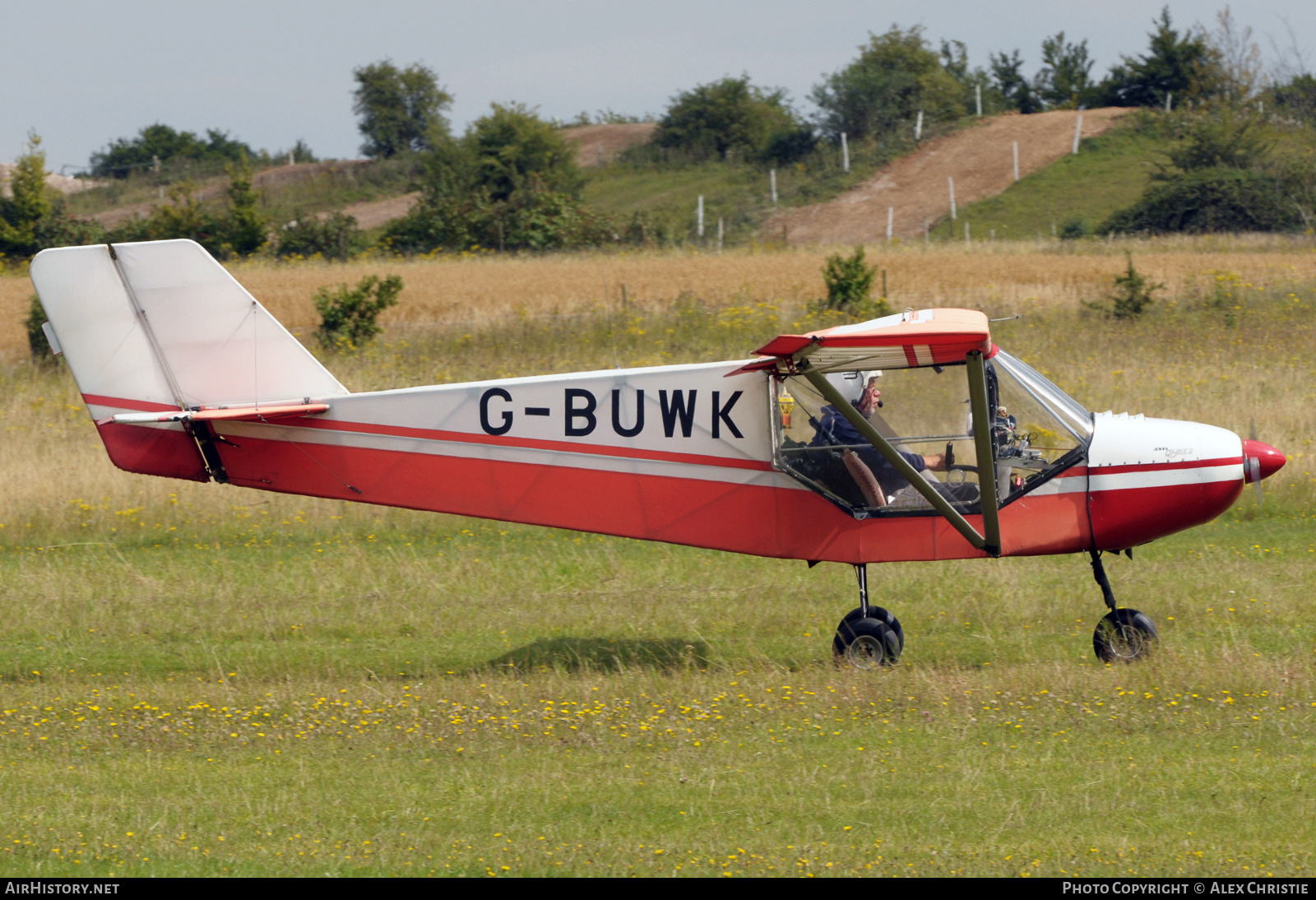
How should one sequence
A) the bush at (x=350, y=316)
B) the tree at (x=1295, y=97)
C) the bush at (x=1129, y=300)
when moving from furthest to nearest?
1. the tree at (x=1295, y=97)
2. the bush at (x=1129, y=300)
3. the bush at (x=350, y=316)

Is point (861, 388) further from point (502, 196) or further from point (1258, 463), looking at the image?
point (502, 196)

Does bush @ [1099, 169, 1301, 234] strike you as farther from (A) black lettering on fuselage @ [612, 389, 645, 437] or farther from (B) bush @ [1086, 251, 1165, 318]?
(A) black lettering on fuselage @ [612, 389, 645, 437]

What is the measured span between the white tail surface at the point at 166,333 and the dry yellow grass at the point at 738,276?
1466cm

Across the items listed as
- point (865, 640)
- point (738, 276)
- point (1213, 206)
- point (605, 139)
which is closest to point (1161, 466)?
point (865, 640)

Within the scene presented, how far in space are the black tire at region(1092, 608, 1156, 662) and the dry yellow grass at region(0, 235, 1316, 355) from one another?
15.5m

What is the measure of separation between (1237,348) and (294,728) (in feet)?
55.7

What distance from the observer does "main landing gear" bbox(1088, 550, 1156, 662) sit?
7.69 metres

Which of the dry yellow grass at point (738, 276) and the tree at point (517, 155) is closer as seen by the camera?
the dry yellow grass at point (738, 276)

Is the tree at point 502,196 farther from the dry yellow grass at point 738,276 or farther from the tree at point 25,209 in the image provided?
the tree at point 25,209

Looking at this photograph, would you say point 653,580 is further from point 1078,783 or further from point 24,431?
point 24,431

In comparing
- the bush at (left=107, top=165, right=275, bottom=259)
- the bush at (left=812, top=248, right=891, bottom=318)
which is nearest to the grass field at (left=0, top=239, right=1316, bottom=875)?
the bush at (left=812, top=248, right=891, bottom=318)

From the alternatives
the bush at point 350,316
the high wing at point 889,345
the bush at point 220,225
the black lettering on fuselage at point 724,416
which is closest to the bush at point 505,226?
the bush at point 220,225

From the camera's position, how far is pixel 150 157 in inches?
3413

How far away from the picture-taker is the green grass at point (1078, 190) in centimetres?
4566
